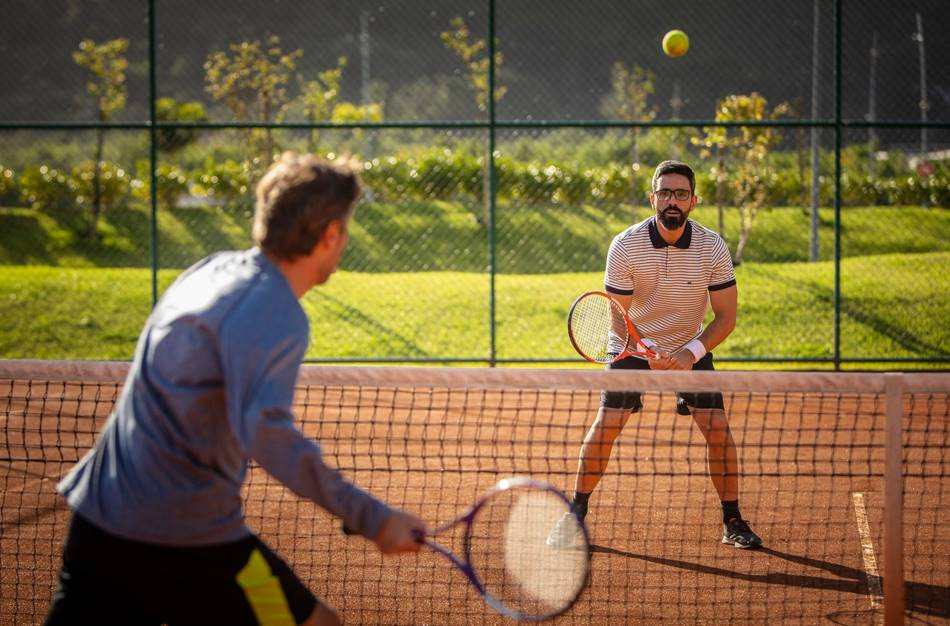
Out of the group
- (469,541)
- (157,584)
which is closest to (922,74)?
(469,541)

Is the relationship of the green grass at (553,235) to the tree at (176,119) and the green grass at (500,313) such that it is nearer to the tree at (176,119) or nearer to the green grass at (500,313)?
the green grass at (500,313)

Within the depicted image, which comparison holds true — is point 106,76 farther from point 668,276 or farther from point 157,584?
point 157,584

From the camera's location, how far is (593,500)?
235 inches

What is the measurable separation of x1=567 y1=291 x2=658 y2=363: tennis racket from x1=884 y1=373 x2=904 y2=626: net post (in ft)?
5.26

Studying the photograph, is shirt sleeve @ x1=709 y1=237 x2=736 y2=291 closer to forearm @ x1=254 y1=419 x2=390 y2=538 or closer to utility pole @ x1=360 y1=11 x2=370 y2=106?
forearm @ x1=254 y1=419 x2=390 y2=538

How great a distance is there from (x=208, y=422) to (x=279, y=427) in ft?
0.62

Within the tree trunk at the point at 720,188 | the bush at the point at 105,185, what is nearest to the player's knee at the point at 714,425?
the tree trunk at the point at 720,188

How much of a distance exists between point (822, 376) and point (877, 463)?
12.2ft

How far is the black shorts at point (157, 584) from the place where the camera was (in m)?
2.41

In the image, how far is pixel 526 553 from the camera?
381 cm

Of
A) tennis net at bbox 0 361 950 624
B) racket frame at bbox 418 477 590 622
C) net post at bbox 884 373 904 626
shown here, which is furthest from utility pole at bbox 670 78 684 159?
racket frame at bbox 418 477 590 622

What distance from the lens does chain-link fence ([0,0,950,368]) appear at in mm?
11117

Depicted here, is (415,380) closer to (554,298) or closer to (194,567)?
(194,567)

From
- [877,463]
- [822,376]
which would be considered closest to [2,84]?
[877,463]
